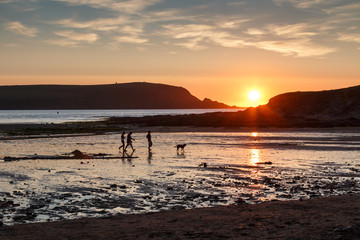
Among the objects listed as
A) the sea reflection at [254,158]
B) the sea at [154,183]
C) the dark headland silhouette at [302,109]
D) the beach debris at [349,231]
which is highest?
the dark headland silhouette at [302,109]

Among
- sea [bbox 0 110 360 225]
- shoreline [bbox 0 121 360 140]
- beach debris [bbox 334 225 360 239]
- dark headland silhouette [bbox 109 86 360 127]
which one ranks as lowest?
sea [bbox 0 110 360 225]

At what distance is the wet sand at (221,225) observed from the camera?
11016 mm

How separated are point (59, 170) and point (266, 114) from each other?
9665cm

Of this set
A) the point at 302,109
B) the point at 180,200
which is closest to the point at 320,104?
the point at 302,109

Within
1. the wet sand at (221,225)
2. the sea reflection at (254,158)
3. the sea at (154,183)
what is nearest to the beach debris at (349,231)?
the wet sand at (221,225)

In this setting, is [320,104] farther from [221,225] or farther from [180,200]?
[221,225]

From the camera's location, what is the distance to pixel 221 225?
12.1m

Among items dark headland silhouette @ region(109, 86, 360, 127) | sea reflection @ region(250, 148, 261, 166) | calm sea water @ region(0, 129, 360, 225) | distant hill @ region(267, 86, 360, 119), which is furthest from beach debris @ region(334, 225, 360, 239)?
distant hill @ region(267, 86, 360, 119)

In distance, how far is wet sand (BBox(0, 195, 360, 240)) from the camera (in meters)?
11.0

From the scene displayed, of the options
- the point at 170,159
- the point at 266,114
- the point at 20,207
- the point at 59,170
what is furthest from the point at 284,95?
the point at 20,207

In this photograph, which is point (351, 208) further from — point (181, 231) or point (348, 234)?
point (181, 231)

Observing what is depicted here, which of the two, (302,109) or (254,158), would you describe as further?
(302,109)

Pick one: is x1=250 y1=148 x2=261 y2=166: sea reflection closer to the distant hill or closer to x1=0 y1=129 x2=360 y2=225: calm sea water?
x1=0 y1=129 x2=360 y2=225: calm sea water

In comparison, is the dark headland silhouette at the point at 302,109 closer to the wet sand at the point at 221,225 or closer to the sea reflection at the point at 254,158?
the sea reflection at the point at 254,158
